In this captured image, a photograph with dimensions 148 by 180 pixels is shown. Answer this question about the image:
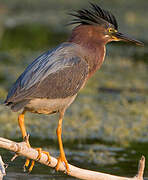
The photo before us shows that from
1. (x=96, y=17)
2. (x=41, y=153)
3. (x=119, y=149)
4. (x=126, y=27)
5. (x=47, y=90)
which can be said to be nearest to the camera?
(x=41, y=153)

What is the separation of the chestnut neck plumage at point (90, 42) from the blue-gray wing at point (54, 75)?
0.39 ft

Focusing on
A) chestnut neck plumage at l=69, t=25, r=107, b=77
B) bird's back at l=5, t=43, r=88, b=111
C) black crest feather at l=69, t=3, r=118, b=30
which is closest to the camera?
bird's back at l=5, t=43, r=88, b=111

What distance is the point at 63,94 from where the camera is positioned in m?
5.50

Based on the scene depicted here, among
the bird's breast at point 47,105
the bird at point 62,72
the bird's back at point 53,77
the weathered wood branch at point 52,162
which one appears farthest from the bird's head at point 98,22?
the weathered wood branch at point 52,162

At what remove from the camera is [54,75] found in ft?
18.1

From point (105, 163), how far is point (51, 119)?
Result: 2125mm

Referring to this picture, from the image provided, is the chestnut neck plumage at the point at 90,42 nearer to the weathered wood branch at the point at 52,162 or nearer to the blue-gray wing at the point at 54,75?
the blue-gray wing at the point at 54,75

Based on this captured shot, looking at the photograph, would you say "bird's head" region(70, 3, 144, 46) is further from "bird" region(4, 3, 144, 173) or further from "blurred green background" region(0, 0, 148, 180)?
"blurred green background" region(0, 0, 148, 180)

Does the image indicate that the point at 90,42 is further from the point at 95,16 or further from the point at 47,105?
the point at 47,105

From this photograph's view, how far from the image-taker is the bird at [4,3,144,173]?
5.32 meters

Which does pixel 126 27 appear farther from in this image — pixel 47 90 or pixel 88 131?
pixel 47 90

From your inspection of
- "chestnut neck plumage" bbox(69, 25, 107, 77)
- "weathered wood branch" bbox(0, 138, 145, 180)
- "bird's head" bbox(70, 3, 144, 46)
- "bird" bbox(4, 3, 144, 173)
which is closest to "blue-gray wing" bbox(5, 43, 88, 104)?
"bird" bbox(4, 3, 144, 173)

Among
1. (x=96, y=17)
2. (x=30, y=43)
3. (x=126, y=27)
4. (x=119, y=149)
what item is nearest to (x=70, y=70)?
(x=96, y=17)

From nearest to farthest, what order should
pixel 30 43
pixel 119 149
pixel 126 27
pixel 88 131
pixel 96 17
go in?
1. pixel 96 17
2. pixel 119 149
3. pixel 88 131
4. pixel 30 43
5. pixel 126 27
